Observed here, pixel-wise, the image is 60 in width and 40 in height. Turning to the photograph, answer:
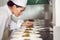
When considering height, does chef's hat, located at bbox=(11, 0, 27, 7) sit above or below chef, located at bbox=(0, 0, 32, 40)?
above

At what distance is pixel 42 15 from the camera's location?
158cm

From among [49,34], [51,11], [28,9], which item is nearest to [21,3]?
[28,9]

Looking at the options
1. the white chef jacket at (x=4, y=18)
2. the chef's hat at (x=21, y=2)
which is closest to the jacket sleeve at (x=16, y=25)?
the white chef jacket at (x=4, y=18)

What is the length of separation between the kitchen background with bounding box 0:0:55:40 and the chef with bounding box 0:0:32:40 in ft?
0.17

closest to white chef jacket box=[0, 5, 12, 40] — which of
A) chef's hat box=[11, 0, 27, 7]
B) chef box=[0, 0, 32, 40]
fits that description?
chef box=[0, 0, 32, 40]

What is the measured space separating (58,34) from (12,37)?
1.87 feet

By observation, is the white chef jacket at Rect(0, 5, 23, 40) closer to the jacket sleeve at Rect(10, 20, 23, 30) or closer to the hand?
the jacket sleeve at Rect(10, 20, 23, 30)

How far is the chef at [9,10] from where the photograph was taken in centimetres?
161

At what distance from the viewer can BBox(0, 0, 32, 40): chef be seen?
1613 mm

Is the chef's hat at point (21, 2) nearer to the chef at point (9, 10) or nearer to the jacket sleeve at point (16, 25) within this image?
the chef at point (9, 10)

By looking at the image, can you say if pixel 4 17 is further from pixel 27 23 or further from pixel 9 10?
pixel 27 23

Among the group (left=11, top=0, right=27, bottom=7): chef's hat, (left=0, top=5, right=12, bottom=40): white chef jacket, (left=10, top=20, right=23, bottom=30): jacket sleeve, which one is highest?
(left=11, top=0, right=27, bottom=7): chef's hat

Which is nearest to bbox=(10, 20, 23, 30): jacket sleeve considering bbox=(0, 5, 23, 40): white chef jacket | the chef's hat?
bbox=(0, 5, 23, 40): white chef jacket

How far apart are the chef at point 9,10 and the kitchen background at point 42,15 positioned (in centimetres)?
5
